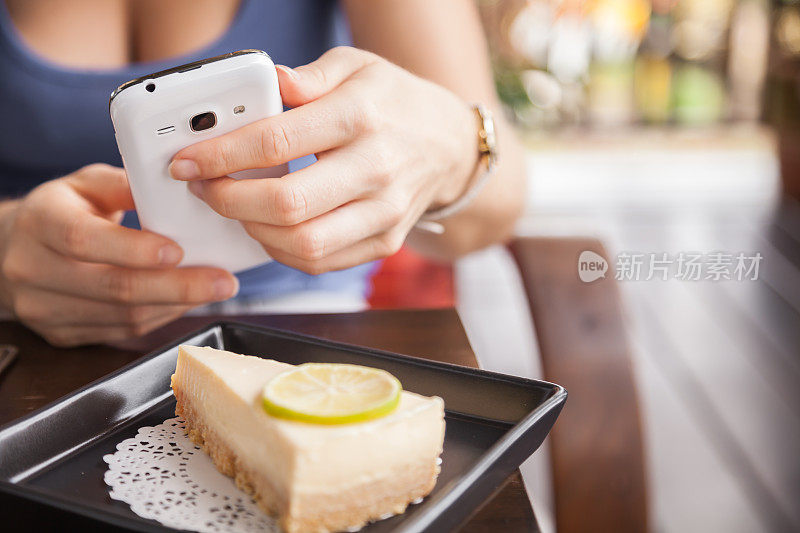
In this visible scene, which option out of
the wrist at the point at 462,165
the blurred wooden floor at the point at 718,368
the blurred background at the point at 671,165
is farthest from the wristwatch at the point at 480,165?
the blurred background at the point at 671,165

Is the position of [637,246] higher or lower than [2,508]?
lower

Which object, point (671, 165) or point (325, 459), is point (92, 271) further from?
point (671, 165)

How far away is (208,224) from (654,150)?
2029 millimetres

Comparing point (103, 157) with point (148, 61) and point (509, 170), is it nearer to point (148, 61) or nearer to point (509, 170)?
point (148, 61)

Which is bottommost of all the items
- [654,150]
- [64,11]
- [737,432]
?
[737,432]

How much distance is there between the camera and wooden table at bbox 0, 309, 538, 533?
56 centimetres

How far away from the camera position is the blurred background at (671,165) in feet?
6.42

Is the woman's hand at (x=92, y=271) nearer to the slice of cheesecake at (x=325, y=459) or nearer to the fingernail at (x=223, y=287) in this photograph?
the fingernail at (x=223, y=287)

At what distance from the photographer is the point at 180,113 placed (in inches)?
19.3

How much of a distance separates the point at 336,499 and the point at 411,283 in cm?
75

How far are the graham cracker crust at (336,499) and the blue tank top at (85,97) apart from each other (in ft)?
1.53

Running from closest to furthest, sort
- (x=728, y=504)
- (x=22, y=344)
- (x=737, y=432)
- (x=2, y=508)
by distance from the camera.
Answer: (x=2, y=508) < (x=22, y=344) < (x=728, y=504) < (x=737, y=432)

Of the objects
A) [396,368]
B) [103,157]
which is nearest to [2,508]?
[396,368]

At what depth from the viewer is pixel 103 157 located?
921mm
